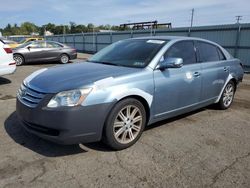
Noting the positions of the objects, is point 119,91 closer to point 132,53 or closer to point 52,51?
point 132,53

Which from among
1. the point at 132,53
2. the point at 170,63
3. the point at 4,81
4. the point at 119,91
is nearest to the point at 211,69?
the point at 170,63

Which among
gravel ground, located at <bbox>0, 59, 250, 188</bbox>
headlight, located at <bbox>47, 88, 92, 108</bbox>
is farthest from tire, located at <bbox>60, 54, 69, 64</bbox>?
headlight, located at <bbox>47, 88, 92, 108</bbox>

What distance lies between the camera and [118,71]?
12.7ft

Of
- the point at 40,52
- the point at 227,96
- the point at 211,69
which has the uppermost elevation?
the point at 211,69

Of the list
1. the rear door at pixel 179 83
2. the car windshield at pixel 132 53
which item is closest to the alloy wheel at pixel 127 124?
the rear door at pixel 179 83

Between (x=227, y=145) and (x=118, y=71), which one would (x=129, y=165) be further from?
(x=227, y=145)

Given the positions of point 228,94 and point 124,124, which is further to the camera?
point 228,94

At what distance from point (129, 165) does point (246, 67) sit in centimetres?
1339

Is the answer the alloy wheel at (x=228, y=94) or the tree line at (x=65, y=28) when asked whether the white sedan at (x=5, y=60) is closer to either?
the alloy wheel at (x=228, y=94)

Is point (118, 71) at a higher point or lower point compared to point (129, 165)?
higher

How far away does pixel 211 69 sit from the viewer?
17.3ft

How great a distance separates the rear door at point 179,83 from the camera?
417cm

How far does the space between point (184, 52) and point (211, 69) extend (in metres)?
0.80

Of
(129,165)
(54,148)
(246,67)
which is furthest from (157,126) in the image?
(246,67)
